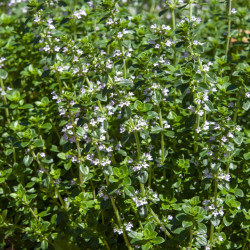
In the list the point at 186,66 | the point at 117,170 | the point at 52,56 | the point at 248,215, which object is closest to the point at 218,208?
the point at 248,215

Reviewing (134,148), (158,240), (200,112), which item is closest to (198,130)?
(200,112)

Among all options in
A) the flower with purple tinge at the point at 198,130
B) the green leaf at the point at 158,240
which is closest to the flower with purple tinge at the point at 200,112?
the flower with purple tinge at the point at 198,130

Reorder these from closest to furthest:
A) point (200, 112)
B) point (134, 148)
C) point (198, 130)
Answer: point (200, 112)
point (198, 130)
point (134, 148)

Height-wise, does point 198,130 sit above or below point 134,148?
above

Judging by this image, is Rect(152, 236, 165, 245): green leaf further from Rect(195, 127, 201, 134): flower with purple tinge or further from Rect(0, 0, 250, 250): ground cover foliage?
Rect(195, 127, 201, 134): flower with purple tinge

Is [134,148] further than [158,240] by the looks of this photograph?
Yes

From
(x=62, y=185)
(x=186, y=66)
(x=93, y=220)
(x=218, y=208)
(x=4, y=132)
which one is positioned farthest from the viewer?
(x=4, y=132)

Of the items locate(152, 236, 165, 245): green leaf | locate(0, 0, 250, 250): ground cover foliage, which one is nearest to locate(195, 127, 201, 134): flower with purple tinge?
locate(0, 0, 250, 250): ground cover foliage

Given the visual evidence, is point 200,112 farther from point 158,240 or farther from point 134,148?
point 158,240

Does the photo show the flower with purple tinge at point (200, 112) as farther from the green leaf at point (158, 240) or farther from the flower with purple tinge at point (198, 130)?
the green leaf at point (158, 240)

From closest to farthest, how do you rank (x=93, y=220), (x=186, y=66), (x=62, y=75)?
1. (x=186, y=66)
2. (x=93, y=220)
3. (x=62, y=75)

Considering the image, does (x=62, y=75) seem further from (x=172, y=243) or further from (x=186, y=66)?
(x=172, y=243)
